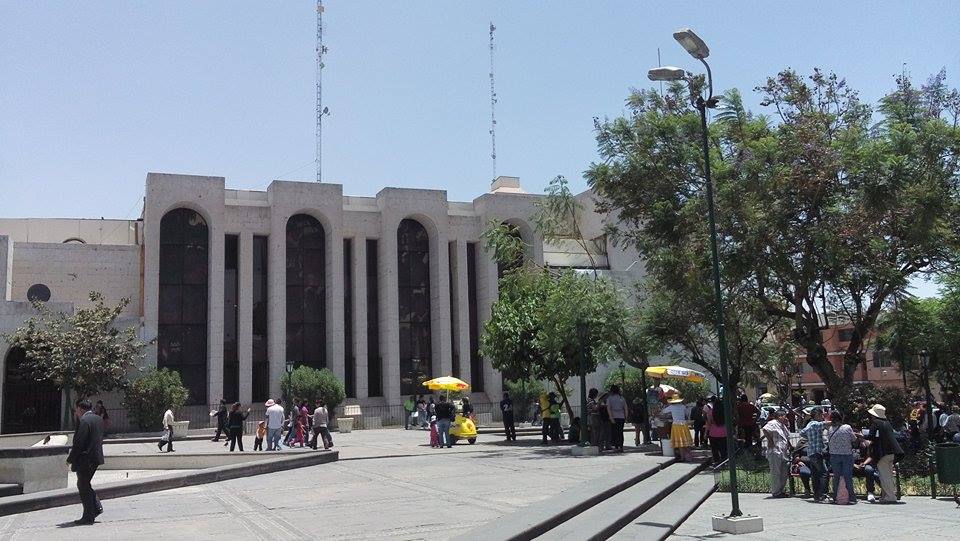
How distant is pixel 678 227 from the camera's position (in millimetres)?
19016

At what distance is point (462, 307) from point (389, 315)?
4.43 m

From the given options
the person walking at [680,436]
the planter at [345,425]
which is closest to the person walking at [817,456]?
the person walking at [680,436]

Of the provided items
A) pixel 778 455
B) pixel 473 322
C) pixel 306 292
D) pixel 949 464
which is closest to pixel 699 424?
pixel 778 455

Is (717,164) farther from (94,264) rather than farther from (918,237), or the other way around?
(94,264)

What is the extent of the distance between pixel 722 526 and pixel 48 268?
39.7 meters

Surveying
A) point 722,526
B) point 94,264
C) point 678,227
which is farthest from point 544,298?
point 94,264

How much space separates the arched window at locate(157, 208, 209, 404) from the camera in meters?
40.3

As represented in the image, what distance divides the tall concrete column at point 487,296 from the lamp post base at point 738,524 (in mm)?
35195

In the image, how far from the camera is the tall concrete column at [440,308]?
4407 cm

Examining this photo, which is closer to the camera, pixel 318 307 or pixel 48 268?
pixel 48 268

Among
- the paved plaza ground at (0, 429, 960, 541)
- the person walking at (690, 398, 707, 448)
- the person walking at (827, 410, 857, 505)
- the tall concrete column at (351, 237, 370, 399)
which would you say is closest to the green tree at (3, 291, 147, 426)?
the tall concrete column at (351, 237, 370, 399)

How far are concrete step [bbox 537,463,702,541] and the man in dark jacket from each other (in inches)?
237

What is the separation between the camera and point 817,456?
12562mm

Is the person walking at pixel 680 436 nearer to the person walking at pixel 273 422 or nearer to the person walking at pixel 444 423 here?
the person walking at pixel 444 423
